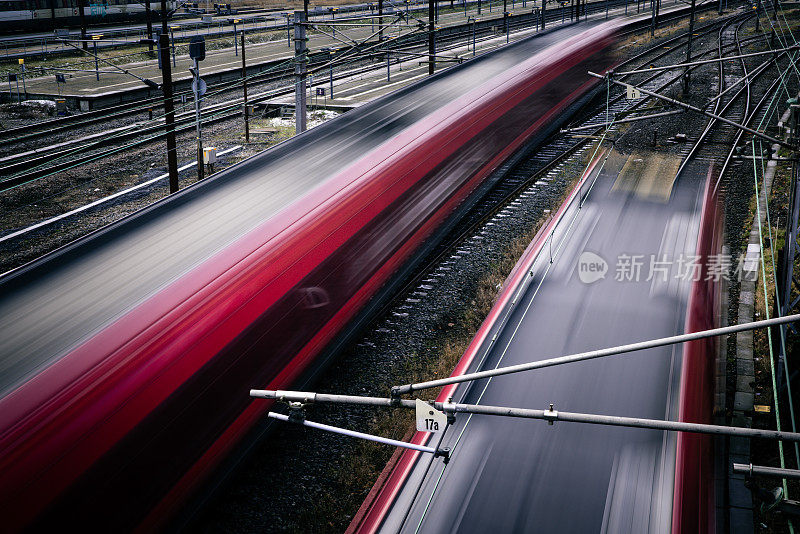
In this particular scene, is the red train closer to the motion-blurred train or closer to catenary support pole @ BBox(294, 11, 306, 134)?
catenary support pole @ BBox(294, 11, 306, 134)

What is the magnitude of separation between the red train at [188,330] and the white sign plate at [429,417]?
10.6 ft

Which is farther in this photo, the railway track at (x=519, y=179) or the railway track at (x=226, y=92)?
the railway track at (x=226, y=92)

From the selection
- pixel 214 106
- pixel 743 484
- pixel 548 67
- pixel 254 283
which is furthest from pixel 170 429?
pixel 214 106

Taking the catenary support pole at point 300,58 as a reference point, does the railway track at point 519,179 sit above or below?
below

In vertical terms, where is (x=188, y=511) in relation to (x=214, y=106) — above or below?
below

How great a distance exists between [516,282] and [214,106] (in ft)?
67.6

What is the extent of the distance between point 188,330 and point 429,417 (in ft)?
12.2

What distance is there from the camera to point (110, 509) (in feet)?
22.0

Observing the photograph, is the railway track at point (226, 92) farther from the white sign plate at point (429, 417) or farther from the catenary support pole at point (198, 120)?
the white sign plate at point (429, 417)

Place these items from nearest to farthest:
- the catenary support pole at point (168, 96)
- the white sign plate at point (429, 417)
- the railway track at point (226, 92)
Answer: the white sign plate at point (429, 417), the catenary support pole at point (168, 96), the railway track at point (226, 92)

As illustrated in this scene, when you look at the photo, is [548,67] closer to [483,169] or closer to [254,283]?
[483,169]

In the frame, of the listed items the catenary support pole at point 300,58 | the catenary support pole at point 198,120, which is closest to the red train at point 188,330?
the catenary support pole at point 300,58

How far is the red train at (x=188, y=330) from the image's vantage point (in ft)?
21.2

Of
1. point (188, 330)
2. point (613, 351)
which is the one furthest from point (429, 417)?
point (188, 330)
